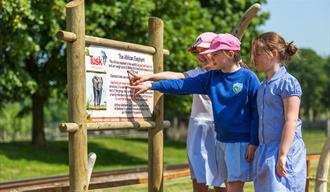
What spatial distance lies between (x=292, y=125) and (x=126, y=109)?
212cm

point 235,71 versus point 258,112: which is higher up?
point 235,71

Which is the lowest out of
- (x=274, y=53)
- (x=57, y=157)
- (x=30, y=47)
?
(x=57, y=157)

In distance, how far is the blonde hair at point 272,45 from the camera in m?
5.19

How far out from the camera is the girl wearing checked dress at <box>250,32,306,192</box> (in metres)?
5.00

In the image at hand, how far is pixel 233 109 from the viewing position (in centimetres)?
555

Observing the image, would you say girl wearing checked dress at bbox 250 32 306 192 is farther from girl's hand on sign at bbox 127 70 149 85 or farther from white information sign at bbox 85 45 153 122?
white information sign at bbox 85 45 153 122

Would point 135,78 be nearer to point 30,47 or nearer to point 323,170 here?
point 323,170

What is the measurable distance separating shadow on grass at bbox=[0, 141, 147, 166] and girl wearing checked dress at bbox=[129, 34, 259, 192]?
53.9 feet

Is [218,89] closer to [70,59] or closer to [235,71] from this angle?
[235,71]

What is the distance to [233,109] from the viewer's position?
555 centimetres

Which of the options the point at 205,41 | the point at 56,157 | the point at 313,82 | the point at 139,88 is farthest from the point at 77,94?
the point at 313,82

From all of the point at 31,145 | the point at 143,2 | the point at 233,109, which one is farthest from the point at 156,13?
the point at 233,109

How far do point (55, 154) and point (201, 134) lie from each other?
18205 mm

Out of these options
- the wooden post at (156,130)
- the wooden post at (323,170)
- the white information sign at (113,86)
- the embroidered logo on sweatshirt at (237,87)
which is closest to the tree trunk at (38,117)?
the wooden post at (156,130)
